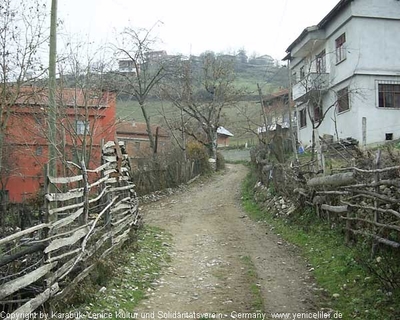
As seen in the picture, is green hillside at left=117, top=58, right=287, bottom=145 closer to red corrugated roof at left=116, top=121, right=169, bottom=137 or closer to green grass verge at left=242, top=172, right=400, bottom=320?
red corrugated roof at left=116, top=121, right=169, bottom=137

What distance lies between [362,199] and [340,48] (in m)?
16.5

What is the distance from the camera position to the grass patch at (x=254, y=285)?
20.0 feet

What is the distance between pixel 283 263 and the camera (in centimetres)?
859

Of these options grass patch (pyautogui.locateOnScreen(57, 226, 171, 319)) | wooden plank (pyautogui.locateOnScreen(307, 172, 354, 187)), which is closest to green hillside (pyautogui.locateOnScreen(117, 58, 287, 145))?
grass patch (pyautogui.locateOnScreen(57, 226, 171, 319))

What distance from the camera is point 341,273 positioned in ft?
23.0

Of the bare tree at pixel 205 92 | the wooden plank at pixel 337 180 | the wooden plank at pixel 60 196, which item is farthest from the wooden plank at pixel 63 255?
the bare tree at pixel 205 92

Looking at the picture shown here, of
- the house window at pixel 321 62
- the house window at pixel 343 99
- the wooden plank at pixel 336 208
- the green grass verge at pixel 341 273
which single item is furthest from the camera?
the house window at pixel 321 62

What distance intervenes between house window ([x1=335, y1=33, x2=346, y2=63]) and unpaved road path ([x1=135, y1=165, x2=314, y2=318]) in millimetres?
11419

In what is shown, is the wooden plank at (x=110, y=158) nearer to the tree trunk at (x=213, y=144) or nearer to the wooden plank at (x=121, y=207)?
the wooden plank at (x=121, y=207)

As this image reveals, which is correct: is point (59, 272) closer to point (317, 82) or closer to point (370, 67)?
point (370, 67)

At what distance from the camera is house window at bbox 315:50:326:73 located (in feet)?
82.8

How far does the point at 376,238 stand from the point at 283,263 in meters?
2.21

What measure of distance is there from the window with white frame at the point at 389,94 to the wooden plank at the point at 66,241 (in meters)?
18.5

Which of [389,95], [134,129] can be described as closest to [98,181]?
[389,95]
